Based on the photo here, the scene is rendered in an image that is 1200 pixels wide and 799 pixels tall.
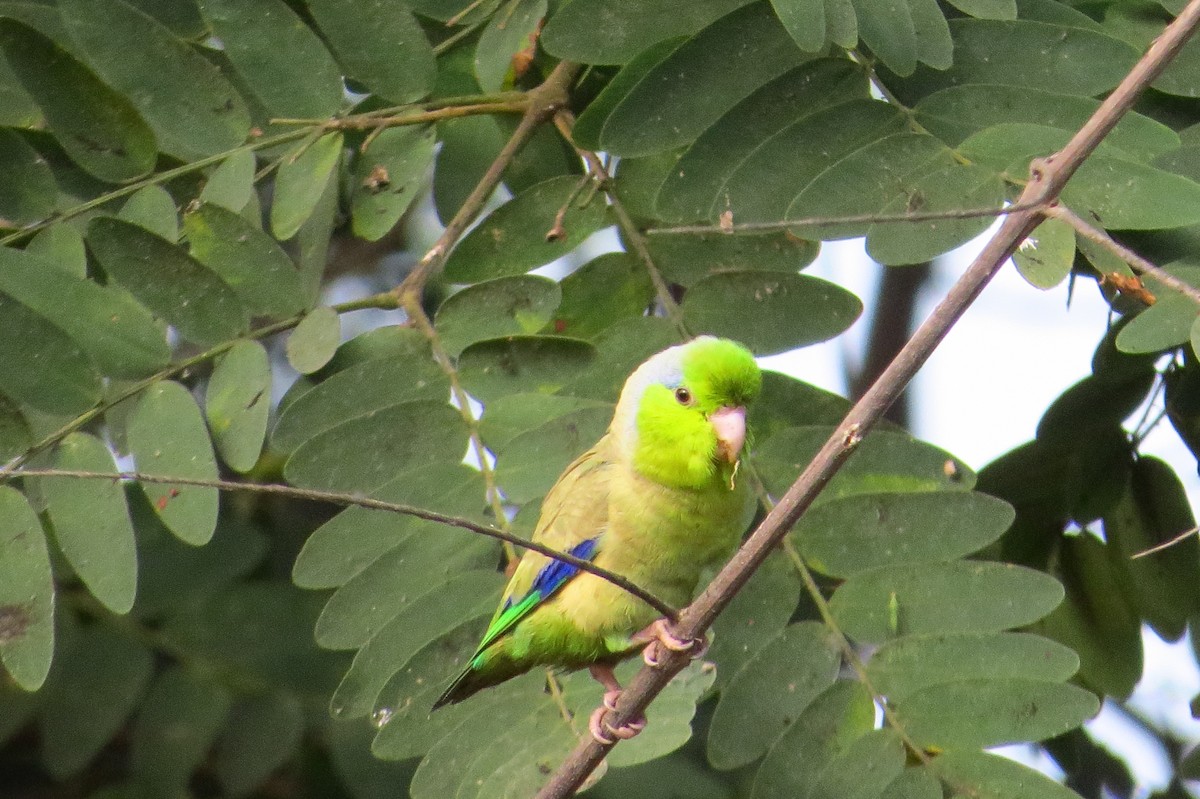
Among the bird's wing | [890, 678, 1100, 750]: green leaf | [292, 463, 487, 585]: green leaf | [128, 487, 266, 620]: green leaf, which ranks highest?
[292, 463, 487, 585]: green leaf

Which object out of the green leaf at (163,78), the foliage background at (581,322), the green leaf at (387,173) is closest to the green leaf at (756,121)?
the foliage background at (581,322)

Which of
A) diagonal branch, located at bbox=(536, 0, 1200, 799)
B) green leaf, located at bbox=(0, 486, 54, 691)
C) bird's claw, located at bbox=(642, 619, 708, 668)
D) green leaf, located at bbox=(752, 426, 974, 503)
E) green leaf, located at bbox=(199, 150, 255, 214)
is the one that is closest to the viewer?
diagonal branch, located at bbox=(536, 0, 1200, 799)

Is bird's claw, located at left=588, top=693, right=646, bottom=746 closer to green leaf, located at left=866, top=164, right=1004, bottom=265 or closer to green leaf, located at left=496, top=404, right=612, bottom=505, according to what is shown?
green leaf, located at left=496, top=404, right=612, bottom=505

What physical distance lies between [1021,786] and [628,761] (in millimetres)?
705

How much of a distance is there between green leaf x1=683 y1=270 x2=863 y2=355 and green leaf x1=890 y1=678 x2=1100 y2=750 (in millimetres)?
768

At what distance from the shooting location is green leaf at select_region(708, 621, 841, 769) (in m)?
2.48

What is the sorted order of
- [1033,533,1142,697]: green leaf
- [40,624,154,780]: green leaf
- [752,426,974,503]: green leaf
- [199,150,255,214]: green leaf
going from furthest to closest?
[40,624,154,780]: green leaf, [1033,533,1142,697]: green leaf, [199,150,255,214]: green leaf, [752,426,974,503]: green leaf

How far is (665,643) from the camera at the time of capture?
2088 mm

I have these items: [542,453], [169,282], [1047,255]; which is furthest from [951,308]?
[169,282]

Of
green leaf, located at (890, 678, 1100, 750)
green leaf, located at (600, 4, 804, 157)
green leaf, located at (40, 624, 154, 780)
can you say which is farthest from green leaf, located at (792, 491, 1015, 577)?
green leaf, located at (40, 624, 154, 780)

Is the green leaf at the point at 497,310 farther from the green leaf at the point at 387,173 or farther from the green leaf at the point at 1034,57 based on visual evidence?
the green leaf at the point at 1034,57

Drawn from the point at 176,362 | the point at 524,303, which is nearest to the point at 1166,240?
the point at 524,303

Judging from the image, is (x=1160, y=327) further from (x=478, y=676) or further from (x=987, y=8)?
(x=478, y=676)

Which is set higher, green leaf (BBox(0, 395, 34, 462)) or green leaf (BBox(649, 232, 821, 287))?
green leaf (BBox(0, 395, 34, 462))
